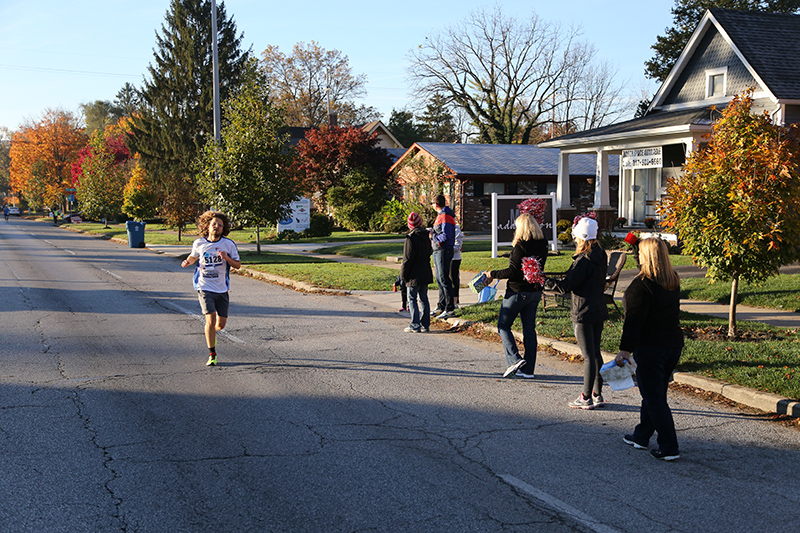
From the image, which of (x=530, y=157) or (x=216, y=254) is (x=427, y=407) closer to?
(x=216, y=254)

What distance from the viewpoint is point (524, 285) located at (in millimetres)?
7812

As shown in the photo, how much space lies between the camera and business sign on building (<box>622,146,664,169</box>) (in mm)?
22797

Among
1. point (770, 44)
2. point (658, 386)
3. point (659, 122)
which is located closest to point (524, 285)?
point (658, 386)

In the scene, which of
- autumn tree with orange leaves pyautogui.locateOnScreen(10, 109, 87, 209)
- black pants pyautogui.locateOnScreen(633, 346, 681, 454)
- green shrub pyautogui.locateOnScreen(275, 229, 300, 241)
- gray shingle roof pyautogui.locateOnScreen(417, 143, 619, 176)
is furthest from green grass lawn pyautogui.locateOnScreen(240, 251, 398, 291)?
autumn tree with orange leaves pyautogui.locateOnScreen(10, 109, 87, 209)

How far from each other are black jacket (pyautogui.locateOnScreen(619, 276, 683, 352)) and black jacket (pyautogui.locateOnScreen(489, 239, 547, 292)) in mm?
2200

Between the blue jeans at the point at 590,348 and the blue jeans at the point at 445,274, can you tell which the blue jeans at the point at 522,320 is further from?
the blue jeans at the point at 445,274

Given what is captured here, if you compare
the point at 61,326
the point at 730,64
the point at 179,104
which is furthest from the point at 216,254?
the point at 179,104

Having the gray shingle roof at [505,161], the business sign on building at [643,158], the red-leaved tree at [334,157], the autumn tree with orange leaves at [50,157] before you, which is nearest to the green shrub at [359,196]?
the red-leaved tree at [334,157]

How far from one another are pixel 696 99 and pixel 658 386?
21780mm

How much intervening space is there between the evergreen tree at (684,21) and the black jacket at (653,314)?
128 feet

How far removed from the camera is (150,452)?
214 inches

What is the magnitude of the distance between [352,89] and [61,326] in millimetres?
65823

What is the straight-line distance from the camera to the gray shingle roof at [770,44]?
20.5m

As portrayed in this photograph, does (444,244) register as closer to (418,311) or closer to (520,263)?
(418,311)
